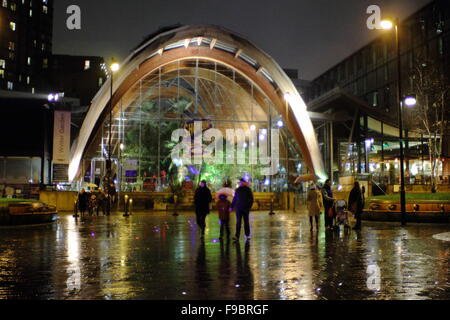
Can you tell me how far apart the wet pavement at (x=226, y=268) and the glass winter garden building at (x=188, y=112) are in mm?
26276

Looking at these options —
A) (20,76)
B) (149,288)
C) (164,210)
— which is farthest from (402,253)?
(20,76)

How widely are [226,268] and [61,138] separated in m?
30.3

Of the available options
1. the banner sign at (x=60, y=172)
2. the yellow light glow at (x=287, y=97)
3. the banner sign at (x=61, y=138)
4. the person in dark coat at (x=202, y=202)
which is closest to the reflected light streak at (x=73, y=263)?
the person in dark coat at (x=202, y=202)

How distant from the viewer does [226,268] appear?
27.7 feet

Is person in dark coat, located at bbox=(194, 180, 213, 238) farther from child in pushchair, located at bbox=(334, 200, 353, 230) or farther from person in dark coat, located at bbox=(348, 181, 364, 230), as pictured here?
person in dark coat, located at bbox=(348, 181, 364, 230)

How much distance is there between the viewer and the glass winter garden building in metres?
40.0

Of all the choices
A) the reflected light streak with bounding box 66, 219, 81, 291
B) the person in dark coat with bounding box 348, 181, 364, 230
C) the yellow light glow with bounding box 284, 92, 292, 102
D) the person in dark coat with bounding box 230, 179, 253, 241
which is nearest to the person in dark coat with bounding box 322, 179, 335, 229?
the person in dark coat with bounding box 348, 181, 364, 230

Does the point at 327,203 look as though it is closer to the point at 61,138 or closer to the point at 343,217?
the point at 343,217

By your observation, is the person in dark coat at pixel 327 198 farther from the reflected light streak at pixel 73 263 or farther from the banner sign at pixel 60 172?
the banner sign at pixel 60 172

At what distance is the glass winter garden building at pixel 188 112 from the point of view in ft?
131

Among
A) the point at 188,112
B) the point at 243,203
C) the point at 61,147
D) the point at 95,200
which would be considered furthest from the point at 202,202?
the point at 188,112

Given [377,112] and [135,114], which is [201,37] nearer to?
[135,114]

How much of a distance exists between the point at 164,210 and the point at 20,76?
72443mm

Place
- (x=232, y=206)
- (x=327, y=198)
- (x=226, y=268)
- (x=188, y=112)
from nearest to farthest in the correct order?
1. (x=226, y=268)
2. (x=232, y=206)
3. (x=327, y=198)
4. (x=188, y=112)
